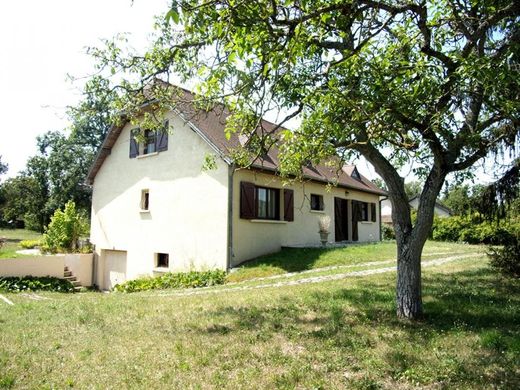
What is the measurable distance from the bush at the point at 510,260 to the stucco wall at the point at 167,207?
27.1 feet

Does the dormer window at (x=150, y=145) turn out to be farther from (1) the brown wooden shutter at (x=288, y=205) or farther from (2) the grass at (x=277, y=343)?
(2) the grass at (x=277, y=343)

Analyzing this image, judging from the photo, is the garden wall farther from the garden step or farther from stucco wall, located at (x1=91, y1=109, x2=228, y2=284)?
stucco wall, located at (x1=91, y1=109, x2=228, y2=284)

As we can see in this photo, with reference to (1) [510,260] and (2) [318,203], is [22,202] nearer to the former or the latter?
(2) [318,203]

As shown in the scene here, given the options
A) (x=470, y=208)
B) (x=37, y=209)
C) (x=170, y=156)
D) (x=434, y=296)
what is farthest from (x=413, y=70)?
(x=37, y=209)

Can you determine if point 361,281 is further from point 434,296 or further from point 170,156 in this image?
point 170,156

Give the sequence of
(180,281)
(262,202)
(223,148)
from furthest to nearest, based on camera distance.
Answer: (262,202) < (223,148) < (180,281)

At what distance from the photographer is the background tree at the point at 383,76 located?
4500 mm

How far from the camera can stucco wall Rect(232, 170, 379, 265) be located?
14.7 metres

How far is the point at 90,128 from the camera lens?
126ft

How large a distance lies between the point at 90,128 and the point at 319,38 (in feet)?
122

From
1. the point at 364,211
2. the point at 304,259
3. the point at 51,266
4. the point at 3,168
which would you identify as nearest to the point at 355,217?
the point at 364,211

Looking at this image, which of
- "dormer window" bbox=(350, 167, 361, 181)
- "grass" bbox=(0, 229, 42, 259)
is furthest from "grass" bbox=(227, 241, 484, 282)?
"grass" bbox=(0, 229, 42, 259)

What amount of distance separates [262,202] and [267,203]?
32 cm

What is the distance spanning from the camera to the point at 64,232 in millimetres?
19656
